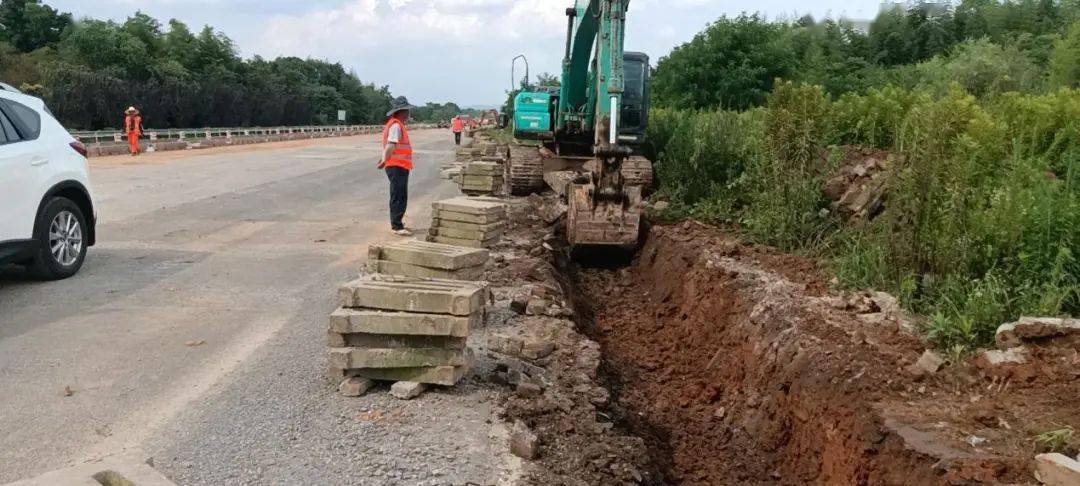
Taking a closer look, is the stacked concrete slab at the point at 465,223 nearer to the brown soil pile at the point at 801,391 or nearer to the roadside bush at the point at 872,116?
the brown soil pile at the point at 801,391

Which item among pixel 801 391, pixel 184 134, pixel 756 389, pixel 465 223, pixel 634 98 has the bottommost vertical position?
pixel 756 389

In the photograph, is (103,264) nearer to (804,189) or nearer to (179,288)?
(179,288)

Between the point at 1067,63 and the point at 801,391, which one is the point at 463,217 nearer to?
the point at 801,391

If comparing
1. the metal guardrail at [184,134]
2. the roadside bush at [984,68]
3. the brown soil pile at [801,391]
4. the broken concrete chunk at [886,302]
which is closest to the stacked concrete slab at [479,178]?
the brown soil pile at [801,391]

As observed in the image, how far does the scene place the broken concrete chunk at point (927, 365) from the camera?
5.12 meters

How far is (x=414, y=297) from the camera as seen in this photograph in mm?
5070

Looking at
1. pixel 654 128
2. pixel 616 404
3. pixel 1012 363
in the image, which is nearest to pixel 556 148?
pixel 654 128

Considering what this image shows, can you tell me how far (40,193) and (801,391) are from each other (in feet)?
22.8

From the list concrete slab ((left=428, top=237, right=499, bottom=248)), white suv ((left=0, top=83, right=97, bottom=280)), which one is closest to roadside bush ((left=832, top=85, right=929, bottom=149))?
concrete slab ((left=428, top=237, right=499, bottom=248))

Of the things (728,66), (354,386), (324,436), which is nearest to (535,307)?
(354,386)

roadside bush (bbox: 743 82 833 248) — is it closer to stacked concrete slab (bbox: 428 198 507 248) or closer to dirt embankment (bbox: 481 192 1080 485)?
dirt embankment (bbox: 481 192 1080 485)

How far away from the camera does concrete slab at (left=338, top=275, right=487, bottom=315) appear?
5.00m

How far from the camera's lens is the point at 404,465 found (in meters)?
4.16

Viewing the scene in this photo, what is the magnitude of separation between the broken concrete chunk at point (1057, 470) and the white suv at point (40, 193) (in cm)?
784
